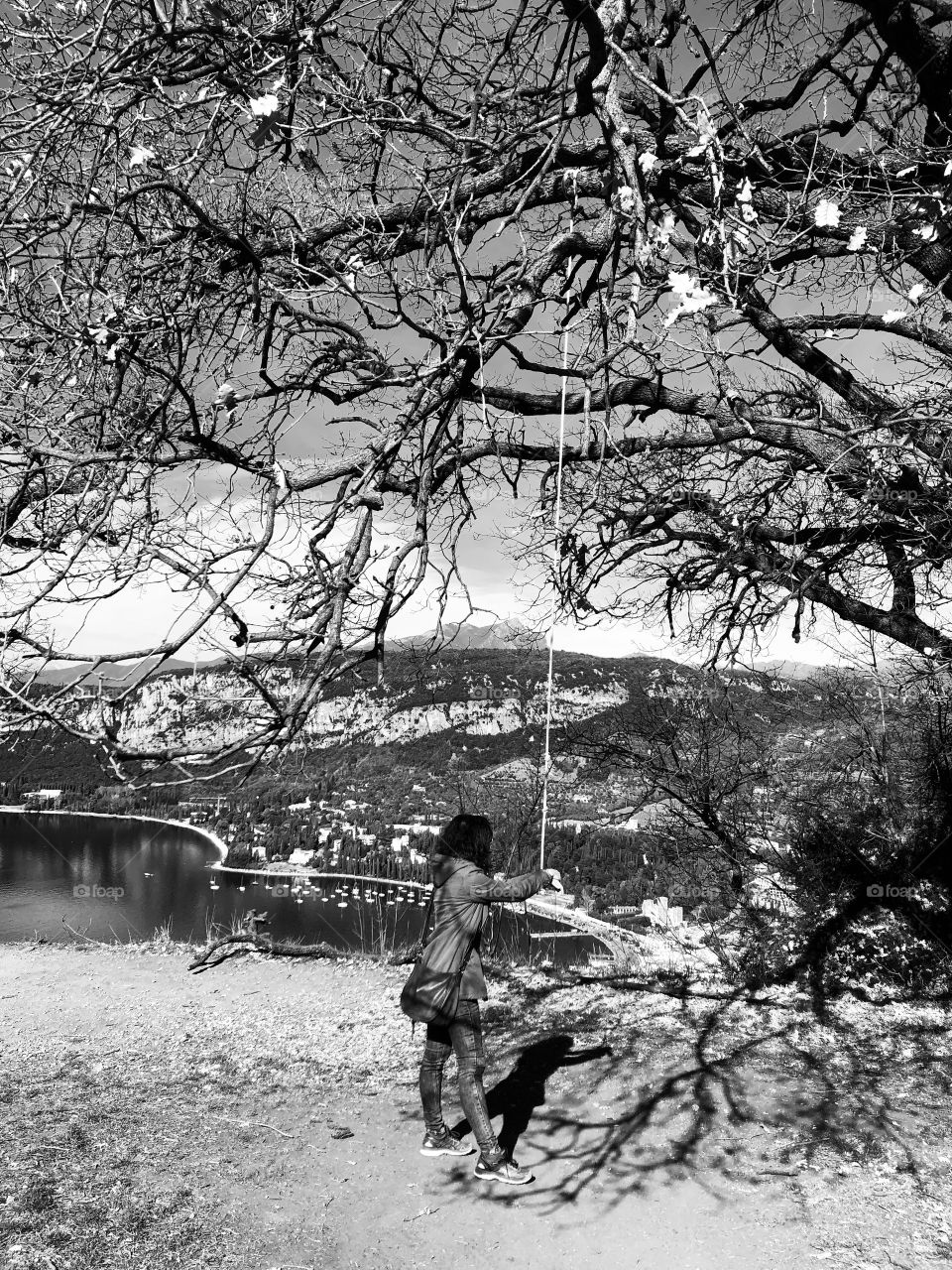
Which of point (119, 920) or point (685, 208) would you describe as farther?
point (119, 920)

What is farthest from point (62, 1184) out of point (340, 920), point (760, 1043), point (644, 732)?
point (340, 920)

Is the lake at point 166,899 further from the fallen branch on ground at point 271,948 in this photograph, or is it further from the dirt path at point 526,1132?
the dirt path at point 526,1132

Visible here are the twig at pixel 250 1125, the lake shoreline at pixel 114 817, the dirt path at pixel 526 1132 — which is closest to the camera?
the dirt path at pixel 526 1132

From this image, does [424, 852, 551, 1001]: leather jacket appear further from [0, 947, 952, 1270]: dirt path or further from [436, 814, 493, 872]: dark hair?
[0, 947, 952, 1270]: dirt path

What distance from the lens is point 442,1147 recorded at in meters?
3.70

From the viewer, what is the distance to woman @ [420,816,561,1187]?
11.4 feet

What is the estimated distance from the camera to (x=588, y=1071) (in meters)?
4.59

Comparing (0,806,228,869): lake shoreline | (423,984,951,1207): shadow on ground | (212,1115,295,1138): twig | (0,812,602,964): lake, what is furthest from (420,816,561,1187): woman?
(0,806,228,869): lake shoreline

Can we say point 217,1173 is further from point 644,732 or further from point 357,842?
point 357,842

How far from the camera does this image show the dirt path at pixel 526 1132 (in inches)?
118

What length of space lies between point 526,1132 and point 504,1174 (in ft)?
1.66

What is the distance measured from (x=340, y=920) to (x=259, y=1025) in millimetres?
4122

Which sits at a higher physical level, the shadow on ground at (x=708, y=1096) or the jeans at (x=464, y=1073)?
the jeans at (x=464, y=1073)

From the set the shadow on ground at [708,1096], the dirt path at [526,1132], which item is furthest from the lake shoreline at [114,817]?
the shadow on ground at [708,1096]
